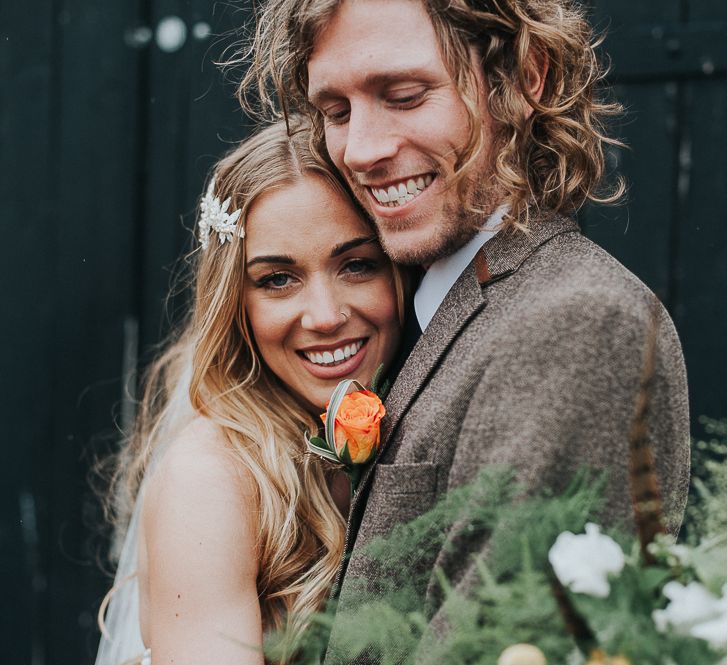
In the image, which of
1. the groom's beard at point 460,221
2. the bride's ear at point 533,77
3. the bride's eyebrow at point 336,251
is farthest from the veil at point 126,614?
the bride's ear at point 533,77

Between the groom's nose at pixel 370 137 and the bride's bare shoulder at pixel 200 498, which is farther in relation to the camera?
the bride's bare shoulder at pixel 200 498

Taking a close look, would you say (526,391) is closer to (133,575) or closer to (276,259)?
(276,259)

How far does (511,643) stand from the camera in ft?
2.86

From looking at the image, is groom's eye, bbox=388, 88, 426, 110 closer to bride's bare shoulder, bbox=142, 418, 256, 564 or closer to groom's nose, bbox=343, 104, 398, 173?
groom's nose, bbox=343, 104, 398, 173

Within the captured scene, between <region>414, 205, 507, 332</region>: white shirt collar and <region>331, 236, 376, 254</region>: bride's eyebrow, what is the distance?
0.16m

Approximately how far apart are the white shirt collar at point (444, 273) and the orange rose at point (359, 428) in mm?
224

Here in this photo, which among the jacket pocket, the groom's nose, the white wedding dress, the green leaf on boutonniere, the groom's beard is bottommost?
the white wedding dress

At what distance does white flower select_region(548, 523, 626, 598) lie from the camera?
2.73ft

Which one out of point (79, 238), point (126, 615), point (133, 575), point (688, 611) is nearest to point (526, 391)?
point (688, 611)

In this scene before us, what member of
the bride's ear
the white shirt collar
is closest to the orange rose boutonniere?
the white shirt collar

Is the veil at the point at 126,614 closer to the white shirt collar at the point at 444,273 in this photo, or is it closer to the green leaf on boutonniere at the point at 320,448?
the green leaf on boutonniere at the point at 320,448

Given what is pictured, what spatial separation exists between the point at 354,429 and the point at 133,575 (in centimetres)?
90

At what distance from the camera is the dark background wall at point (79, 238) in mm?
2709

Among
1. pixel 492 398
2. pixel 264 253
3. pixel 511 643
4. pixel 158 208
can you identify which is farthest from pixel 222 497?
pixel 158 208
